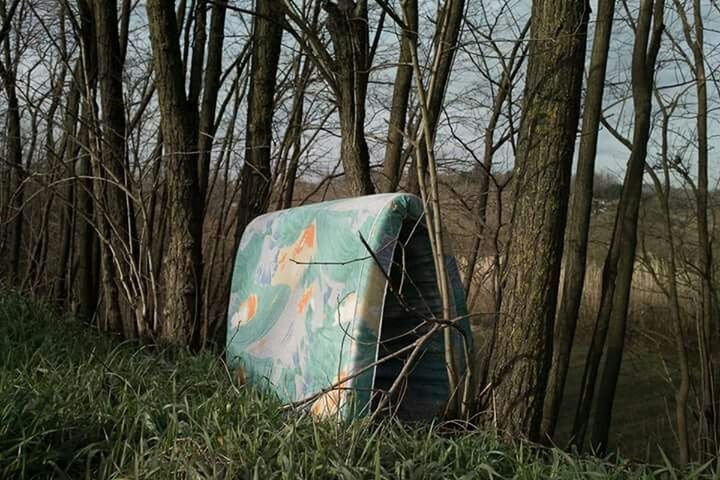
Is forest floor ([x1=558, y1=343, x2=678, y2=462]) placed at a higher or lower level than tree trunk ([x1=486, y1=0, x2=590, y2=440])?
lower

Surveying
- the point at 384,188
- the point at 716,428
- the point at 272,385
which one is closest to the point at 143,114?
the point at 384,188

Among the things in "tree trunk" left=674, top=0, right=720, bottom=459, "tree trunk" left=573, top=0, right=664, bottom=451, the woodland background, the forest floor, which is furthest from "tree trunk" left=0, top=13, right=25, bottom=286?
"tree trunk" left=674, top=0, right=720, bottom=459

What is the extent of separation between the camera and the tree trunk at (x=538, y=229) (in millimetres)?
3469

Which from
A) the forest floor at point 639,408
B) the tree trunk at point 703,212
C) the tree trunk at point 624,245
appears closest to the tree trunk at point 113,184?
the tree trunk at point 624,245

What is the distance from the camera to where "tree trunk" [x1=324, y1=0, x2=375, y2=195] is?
4.92 m

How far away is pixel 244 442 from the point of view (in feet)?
9.46

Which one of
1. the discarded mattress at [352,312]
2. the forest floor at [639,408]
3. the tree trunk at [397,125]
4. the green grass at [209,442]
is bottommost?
the forest floor at [639,408]

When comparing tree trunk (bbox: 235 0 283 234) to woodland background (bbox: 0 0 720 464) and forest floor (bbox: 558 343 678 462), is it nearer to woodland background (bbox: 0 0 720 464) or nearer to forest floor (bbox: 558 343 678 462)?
woodland background (bbox: 0 0 720 464)

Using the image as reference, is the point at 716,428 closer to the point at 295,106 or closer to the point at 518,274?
the point at 518,274

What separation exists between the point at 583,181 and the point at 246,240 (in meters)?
2.22

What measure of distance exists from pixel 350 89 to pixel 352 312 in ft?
5.92

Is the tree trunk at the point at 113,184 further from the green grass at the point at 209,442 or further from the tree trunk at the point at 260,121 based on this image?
the green grass at the point at 209,442

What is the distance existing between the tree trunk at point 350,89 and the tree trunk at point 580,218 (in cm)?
124

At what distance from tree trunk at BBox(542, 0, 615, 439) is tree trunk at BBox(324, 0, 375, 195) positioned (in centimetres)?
124
